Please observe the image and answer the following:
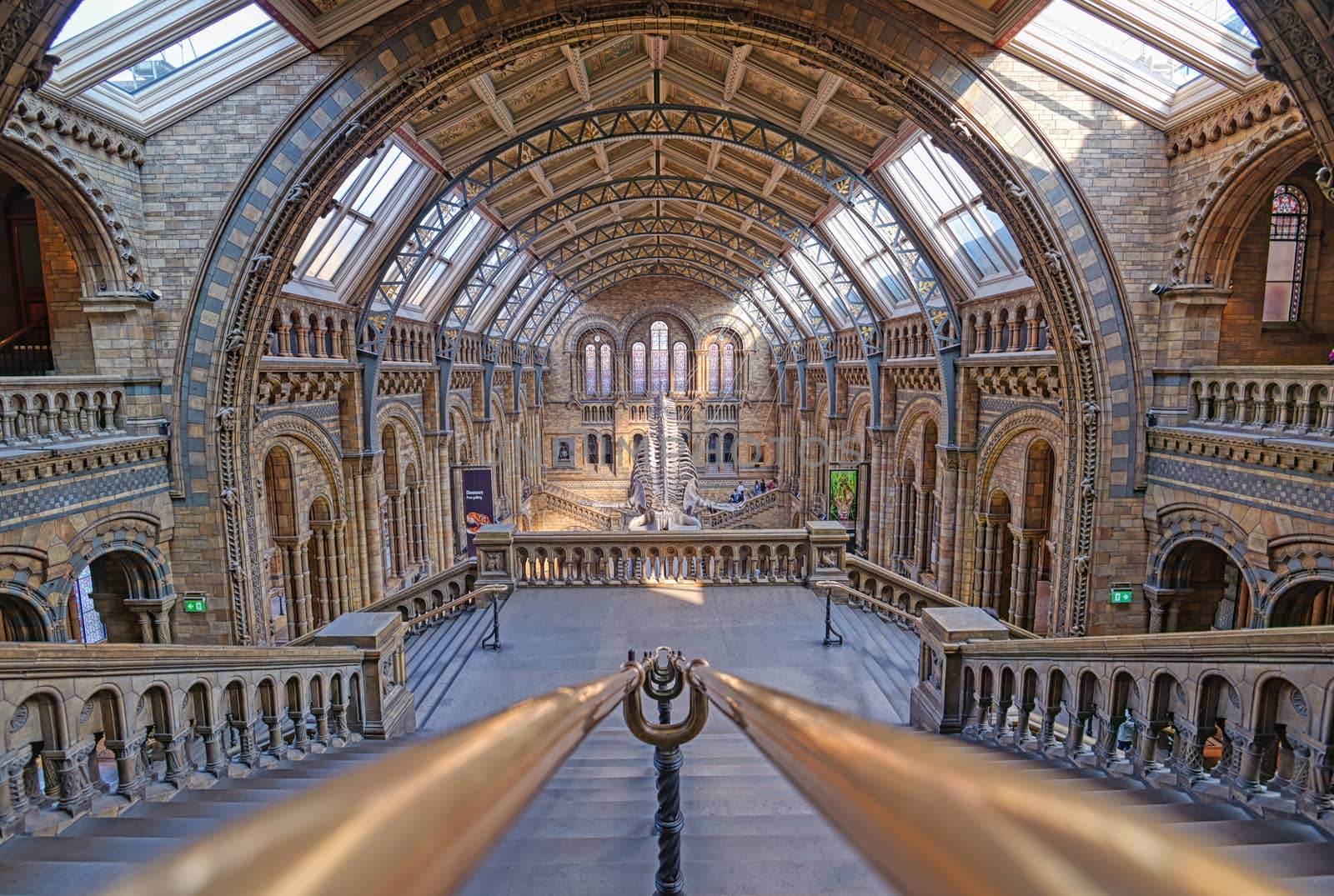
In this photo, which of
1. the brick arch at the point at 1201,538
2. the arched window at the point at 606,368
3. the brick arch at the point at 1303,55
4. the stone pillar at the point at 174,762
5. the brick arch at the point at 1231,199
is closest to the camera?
the stone pillar at the point at 174,762

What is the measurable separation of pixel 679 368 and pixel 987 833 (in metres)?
38.5

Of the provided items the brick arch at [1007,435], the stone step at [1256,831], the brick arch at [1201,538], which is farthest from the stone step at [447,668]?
the brick arch at [1007,435]

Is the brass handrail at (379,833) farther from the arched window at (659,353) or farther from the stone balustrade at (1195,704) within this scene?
the arched window at (659,353)

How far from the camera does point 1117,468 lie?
10000 mm

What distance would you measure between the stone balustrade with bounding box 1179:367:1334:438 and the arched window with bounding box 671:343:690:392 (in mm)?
29875

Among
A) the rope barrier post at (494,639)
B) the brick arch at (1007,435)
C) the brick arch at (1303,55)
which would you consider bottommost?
the rope barrier post at (494,639)

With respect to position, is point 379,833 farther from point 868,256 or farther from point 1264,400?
point 868,256

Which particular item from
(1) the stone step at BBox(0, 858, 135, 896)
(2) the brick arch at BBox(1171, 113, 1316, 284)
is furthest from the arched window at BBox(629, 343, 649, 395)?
(1) the stone step at BBox(0, 858, 135, 896)

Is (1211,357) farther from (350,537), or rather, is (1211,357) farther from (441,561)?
(441,561)

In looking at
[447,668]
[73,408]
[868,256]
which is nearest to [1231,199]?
[868,256]

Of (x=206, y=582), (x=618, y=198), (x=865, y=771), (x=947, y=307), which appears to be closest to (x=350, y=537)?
(x=206, y=582)

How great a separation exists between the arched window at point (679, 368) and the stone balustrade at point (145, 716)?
3359 centimetres

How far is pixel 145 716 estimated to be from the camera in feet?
12.3

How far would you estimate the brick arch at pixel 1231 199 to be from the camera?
8.21m
